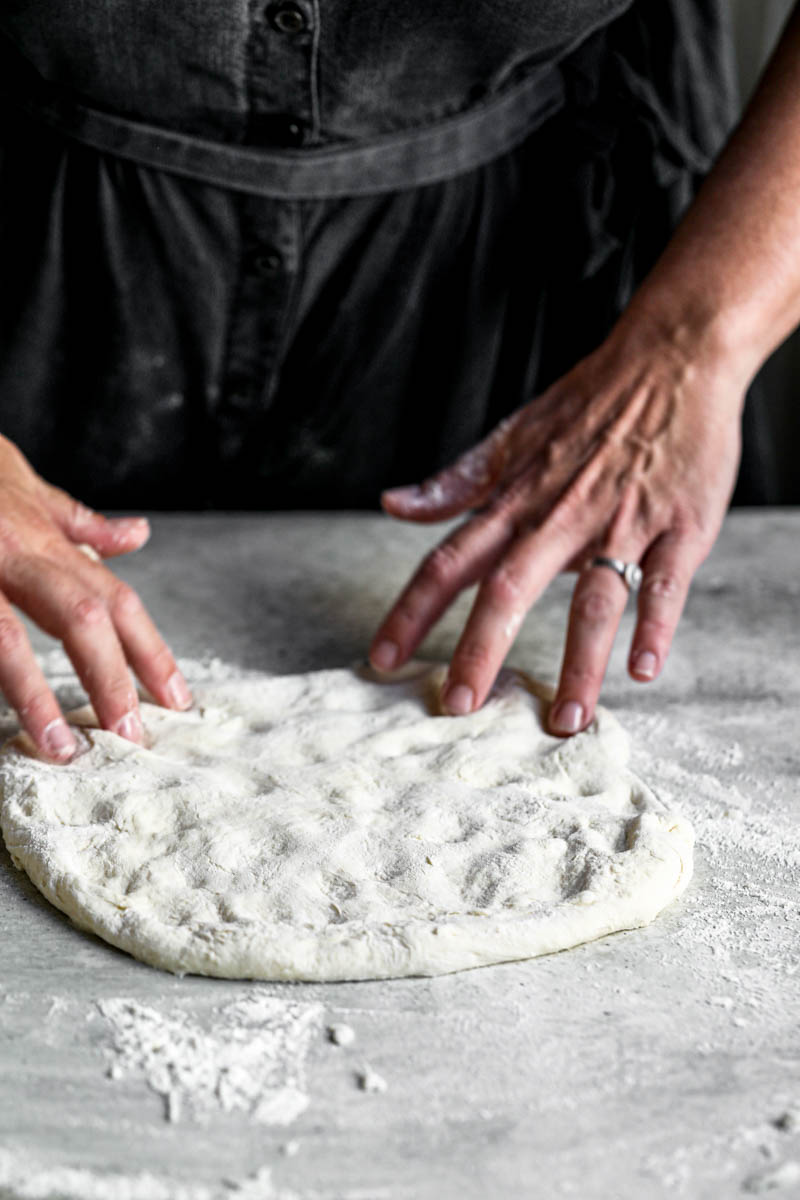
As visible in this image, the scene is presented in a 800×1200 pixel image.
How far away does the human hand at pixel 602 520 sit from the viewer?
1.21 m

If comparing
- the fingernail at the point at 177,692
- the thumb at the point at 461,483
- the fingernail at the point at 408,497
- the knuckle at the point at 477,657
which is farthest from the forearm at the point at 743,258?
the fingernail at the point at 177,692

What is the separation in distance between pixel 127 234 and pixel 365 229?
12.8 inches

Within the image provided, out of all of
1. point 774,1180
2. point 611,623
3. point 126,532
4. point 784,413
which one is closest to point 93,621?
point 126,532

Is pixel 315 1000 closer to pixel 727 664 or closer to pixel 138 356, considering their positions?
pixel 727 664

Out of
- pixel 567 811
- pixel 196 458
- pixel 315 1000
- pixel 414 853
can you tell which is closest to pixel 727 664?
pixel 567 811

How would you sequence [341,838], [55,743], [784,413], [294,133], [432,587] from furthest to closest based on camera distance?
[784,413] < [294,133] < [432,587] < [55,743] < [341,838]

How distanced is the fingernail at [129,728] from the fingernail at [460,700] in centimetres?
32

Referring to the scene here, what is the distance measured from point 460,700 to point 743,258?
2.03 ft

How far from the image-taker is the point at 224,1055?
30.0 inches

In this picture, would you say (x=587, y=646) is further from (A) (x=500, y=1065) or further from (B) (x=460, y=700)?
(A) (x=500, y=1065)

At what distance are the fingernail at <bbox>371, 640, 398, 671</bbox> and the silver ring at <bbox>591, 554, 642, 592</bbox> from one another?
9.8 inches

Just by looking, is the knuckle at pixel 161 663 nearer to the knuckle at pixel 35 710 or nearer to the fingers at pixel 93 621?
the fingers at pixel 93 621

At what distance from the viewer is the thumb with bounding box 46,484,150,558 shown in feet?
4.29

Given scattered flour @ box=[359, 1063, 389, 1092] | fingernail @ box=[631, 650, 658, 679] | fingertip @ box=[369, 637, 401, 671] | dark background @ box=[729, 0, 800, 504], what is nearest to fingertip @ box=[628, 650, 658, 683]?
fingernail @ box=[631, 650, 658, 679]
